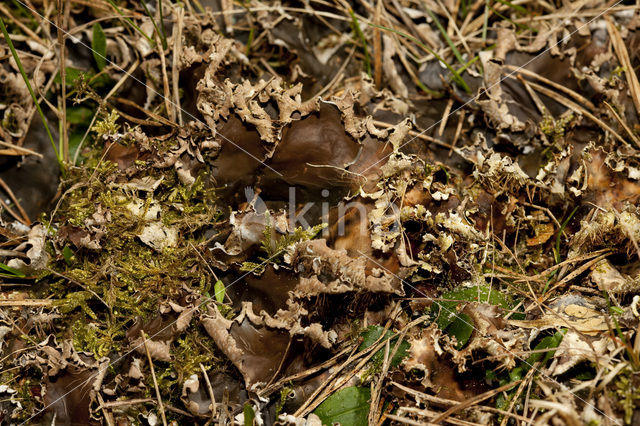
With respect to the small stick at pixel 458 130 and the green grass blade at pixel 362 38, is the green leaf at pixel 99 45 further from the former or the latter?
the small stick at pixel 458 130

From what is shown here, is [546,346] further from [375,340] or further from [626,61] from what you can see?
[626,61]

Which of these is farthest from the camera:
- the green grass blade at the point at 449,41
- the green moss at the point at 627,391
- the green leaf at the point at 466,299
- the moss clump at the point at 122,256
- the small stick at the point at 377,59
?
the small stick at the point at 377,59

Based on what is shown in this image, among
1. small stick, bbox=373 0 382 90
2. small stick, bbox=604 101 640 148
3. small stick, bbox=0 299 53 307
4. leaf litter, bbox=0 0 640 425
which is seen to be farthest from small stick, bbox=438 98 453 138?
small stick, bbox=0 299 53 307

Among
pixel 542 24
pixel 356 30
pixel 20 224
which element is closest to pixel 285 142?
pixel 356 30

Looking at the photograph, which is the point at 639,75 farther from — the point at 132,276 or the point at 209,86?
the point at 132,276

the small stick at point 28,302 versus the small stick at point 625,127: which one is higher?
the small stick at point 625,127

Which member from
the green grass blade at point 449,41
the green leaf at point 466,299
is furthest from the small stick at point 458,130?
the green leaf at point 466,299

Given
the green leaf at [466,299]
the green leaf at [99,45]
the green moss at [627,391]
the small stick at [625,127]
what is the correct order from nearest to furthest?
the green moss at [627,391] < the green leaf at [466,299] < the small stick at [625,127] < the green leaf at [99,45]
